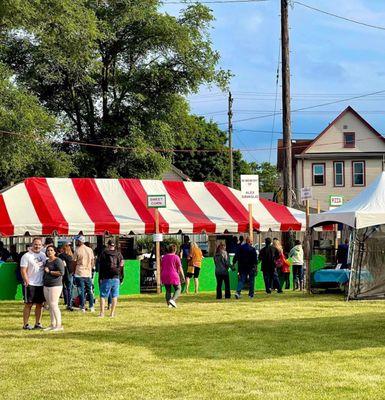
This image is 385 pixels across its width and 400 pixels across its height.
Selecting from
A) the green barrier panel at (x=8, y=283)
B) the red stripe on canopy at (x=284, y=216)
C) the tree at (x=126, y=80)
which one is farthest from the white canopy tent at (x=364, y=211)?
the tree at (x=126, y=80)

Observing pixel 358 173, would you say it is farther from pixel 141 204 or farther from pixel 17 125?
pixel 17 125

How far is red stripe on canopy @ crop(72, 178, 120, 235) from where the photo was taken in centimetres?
2206

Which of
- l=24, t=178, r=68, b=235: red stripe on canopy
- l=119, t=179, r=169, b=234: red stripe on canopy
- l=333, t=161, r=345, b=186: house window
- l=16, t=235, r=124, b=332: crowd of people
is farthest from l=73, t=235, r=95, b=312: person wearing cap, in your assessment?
l=333, t=161, r=345, b=186: house window

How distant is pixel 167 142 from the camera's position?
120 ft

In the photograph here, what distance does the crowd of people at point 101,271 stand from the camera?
1415cm

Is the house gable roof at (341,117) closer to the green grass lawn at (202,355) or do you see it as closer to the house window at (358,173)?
the house window at (358,173)

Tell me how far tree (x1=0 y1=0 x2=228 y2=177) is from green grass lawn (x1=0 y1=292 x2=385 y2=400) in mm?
19435

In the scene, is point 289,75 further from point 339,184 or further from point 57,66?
point 339,184

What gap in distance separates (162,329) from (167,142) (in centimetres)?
Answer: 2333

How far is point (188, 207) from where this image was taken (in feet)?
80.6

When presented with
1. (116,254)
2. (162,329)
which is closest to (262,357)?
(162,329)

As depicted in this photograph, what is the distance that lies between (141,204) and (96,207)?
160 centimetres

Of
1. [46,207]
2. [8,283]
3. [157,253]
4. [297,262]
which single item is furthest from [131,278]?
[297,262]

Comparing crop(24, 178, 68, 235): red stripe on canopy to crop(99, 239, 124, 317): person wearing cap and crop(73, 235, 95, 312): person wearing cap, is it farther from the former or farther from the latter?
crop(99, 239, 124, 317): person wearing cap
